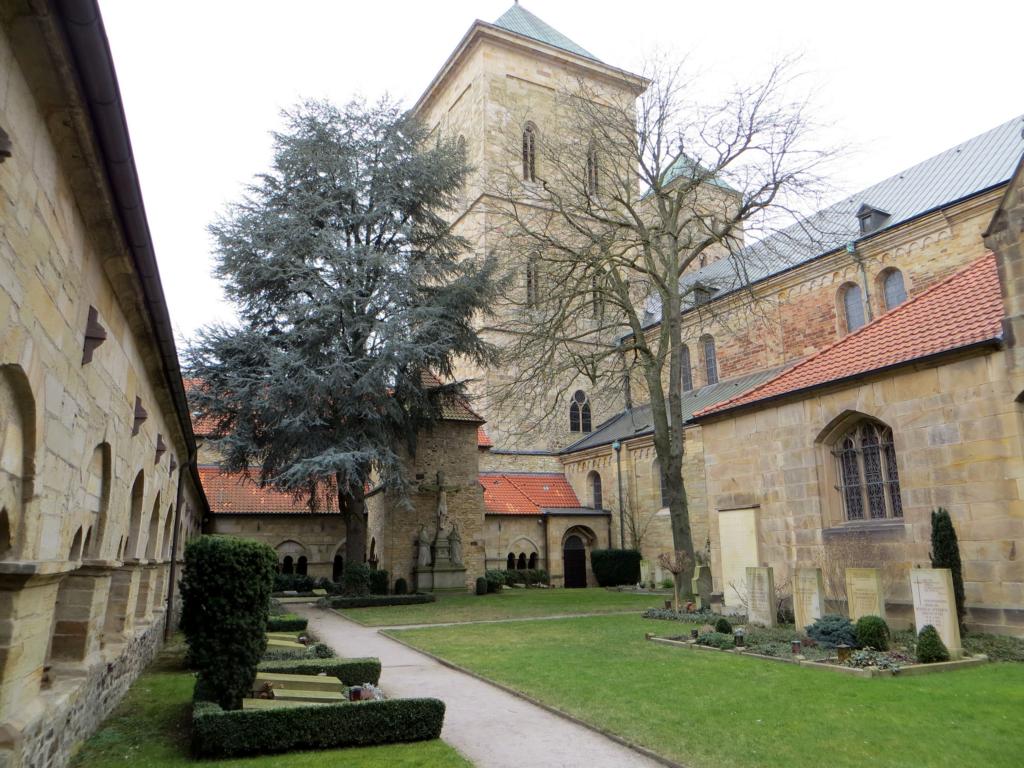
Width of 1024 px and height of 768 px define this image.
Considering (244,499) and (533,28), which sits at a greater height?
(533,28)

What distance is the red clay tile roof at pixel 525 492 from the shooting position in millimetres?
30859

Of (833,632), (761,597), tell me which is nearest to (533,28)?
(761,597)

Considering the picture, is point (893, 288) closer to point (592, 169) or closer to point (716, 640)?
point (592, 169)

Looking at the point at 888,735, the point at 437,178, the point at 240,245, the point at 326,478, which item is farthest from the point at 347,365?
the point at 888,735

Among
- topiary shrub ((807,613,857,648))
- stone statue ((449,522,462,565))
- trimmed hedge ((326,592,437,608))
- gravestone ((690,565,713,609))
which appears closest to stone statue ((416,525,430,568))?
stone statue ((449,522,462,565))

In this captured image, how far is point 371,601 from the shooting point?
20.0 meters

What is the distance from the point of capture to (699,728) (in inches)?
263

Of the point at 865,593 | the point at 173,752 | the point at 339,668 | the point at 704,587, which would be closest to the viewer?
the point at 173,752

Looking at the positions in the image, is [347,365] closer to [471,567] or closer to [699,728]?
[471,567]

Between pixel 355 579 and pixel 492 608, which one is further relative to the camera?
pixel 355 579

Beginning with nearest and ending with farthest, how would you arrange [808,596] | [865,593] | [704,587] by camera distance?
[865,593] < [808,596] < [704,587]

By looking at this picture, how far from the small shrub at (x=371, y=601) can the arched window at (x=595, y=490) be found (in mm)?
13935

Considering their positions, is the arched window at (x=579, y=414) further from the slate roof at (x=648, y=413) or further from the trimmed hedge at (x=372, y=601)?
the trimmed hedge at (x=372, y=601)

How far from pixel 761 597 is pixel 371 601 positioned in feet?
36.2
